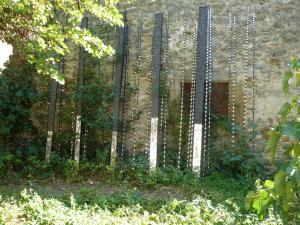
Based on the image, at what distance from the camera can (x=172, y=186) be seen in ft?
20.1

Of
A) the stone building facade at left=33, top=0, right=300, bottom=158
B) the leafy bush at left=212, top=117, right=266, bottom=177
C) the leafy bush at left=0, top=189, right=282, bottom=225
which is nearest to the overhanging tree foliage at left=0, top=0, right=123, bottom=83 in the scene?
the leafy bush at left=0, top=189, right=282, bottom=225

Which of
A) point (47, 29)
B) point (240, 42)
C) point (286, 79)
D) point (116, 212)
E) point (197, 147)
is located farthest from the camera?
point (240, 42)

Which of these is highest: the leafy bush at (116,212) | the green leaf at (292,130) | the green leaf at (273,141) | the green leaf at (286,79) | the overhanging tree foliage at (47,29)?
the overhanging tree foliage at (47,29)

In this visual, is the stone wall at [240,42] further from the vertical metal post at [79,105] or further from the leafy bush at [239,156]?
the vertical metal post at [79,105]

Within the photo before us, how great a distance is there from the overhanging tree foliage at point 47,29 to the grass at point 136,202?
157 centimetres

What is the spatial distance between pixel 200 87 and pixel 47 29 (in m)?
2.92

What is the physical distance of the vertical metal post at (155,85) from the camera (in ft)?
21.9

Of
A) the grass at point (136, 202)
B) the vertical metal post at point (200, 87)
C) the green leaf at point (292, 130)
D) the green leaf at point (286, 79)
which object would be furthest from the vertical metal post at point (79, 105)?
the green leaf at point (292, 130)

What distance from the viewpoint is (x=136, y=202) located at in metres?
5.13

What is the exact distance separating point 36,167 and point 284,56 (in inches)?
188

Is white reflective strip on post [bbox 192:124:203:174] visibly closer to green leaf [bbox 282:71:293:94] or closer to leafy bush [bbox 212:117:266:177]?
leafy bush [bbox 212:117:266:177]

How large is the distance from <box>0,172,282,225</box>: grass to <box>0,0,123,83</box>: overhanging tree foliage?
1566mm

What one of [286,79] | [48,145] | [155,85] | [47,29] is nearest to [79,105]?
[48,145]

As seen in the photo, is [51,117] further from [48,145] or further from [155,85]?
[155,85]
